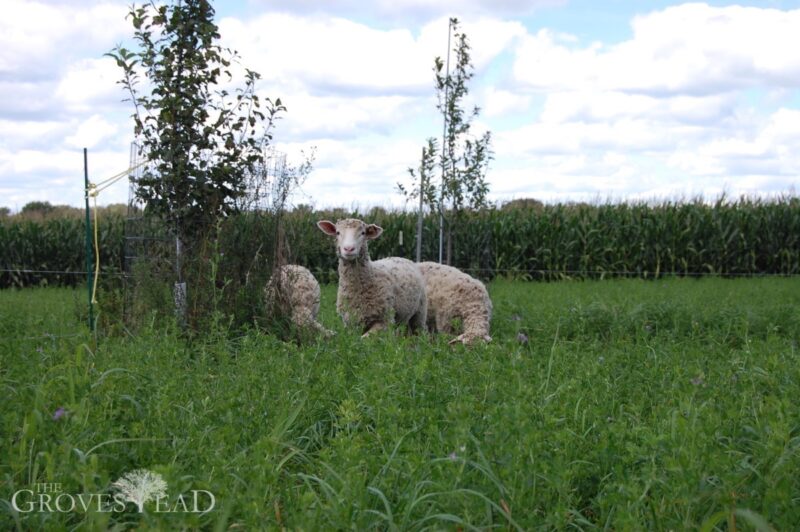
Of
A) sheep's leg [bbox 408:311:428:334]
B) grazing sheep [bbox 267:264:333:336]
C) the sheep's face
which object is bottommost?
sheep's leg [bbox 408:311:428:334]

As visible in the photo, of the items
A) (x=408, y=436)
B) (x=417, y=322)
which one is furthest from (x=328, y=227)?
(x=408, y=436)

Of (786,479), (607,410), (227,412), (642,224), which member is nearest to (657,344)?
(607,410)

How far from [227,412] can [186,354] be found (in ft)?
5.99

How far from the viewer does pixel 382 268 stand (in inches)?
353

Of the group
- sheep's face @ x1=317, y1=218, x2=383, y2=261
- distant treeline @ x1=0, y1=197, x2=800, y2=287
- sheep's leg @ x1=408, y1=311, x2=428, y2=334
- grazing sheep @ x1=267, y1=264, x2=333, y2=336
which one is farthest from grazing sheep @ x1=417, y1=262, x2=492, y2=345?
distant treeline @ x1=0, y1=197, x2=800, y2=287

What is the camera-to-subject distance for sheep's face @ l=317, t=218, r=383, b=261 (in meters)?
8.27

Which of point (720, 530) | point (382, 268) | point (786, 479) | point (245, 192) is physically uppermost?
point (245, 192)

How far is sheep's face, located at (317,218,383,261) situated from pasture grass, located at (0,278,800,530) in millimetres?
1827

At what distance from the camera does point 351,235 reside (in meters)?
8.42

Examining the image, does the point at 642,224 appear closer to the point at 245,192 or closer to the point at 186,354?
the point at 245,192

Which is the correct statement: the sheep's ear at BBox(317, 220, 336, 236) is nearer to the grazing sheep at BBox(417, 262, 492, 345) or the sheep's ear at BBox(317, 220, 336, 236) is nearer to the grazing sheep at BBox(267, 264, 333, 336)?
the grazing sheep at BBox(267, 264, 333, 336)

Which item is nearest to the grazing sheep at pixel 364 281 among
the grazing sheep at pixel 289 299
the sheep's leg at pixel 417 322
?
the grazing sheep at pixel 289 299

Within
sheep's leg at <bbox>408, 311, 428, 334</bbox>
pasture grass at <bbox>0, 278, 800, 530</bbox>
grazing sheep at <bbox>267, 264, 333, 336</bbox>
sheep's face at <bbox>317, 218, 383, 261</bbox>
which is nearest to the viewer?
pasture grass at <bbox>0, 278, 800, 530</bbox>

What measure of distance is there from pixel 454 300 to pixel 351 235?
209 centimetres
